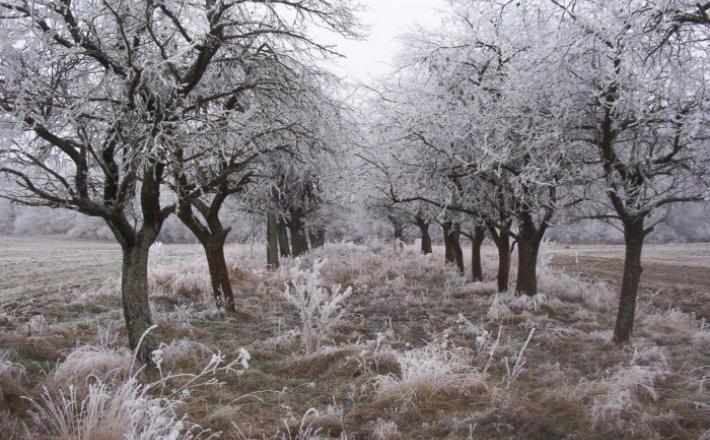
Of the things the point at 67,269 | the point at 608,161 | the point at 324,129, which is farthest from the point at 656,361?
the point at 67,269

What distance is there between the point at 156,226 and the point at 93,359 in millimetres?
1573

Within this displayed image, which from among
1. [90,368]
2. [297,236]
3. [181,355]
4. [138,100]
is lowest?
[181,355]

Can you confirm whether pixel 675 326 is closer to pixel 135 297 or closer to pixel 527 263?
pixel 527 263

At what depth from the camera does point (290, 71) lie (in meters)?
6.26

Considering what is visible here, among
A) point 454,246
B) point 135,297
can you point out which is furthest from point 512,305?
point 454,246

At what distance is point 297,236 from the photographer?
62.5 ft

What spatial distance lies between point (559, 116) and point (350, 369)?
389 centimetres

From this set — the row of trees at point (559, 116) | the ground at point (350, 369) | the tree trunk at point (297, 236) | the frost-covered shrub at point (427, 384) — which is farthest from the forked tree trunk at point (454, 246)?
the frost-covered shrub at point (427, 384)

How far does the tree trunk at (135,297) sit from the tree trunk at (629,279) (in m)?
6.02

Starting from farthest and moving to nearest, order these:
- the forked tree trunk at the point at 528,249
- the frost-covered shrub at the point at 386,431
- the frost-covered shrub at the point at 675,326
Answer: the forked tree trunk at the point at 528,249 → the frost-covered shrub at the point at 675,326 → the frost-covered shrub at the point at 386,431

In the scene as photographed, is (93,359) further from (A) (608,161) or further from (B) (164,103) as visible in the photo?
(A) (608,161)

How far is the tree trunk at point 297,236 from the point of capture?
18.6m

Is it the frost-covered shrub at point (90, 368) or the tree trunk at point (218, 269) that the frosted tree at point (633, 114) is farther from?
the tree trunk at point (218, 269)

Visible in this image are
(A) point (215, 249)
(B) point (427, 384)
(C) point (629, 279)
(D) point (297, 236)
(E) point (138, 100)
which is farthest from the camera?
(D) point (297, 236)
